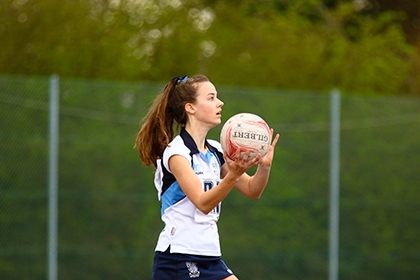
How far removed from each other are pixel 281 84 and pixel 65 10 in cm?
295

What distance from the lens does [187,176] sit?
165 inches

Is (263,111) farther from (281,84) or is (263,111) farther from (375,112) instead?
Answer: (281,84)

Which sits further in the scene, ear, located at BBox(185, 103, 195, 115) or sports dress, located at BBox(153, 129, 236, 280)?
ear, located at BBox(185, 103, 195, 115)

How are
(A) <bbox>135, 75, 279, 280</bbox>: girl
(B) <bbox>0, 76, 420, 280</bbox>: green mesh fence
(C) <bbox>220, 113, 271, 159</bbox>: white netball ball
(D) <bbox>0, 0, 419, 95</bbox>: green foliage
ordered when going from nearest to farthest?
1. (C) <bbox>220, 113, 271, 159</bbox>: white netball ball
2. (A) <bbox>135, 75, 279, 280</bbox>: girl
3. (B) <bbox>0, 76, 420, 280</bbox>: green mesh fence
4. (D) <bbox>0, 0, 419, 95</bbox>: green foliage

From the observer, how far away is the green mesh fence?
7840 millimetres

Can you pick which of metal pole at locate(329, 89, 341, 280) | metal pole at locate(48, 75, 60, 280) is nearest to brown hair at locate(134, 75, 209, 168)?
metal pole at locate(48, 75, 60, 280)

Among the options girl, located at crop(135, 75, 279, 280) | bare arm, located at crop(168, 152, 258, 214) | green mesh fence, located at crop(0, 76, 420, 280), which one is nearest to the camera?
bare arm, located at crop(168, 152, 258, 214)

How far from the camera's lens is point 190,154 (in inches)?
171

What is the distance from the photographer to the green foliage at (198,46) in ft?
32.4

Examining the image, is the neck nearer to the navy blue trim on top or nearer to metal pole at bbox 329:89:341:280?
the navy blue trim on top

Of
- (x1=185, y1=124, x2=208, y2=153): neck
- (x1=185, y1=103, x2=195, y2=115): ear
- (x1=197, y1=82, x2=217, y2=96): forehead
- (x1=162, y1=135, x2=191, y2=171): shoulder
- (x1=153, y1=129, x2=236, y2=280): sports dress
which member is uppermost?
(x1=197, y1=82, x2=217, y2=96): forehead

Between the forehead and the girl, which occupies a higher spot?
the forehead

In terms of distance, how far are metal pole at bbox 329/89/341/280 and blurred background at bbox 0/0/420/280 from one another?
0.05 m

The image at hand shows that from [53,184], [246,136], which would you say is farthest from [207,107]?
[53,184]
